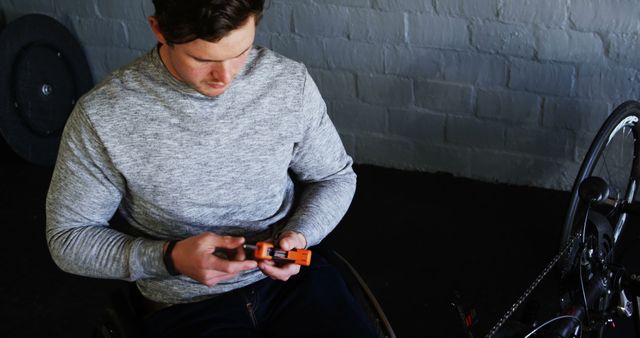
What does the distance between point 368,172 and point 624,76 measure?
0.98 metres

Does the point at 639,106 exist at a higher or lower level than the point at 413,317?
higher

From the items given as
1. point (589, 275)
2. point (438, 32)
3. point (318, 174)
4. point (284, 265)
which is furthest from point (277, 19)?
point (284, 265)

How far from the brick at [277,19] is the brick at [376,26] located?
236mm

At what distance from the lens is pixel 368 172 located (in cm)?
290

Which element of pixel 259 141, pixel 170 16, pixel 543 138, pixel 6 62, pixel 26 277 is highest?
pixel 170 16

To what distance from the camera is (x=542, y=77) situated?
8.06 feet

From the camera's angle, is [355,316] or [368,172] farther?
[368,172]

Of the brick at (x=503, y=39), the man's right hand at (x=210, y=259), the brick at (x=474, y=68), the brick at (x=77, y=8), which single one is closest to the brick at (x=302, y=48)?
the brick at (x=474, y=68)

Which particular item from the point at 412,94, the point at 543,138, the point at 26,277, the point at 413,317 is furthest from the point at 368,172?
the point at 26,277

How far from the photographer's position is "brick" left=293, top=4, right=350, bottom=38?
2.63 meters

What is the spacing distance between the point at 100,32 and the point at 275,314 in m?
2.04

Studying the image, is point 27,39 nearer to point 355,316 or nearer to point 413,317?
point 413,317

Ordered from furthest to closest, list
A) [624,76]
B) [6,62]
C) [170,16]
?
Result: [6,62]
[624,76]
[170,16]

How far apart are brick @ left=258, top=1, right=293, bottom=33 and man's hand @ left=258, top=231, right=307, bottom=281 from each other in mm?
1531
